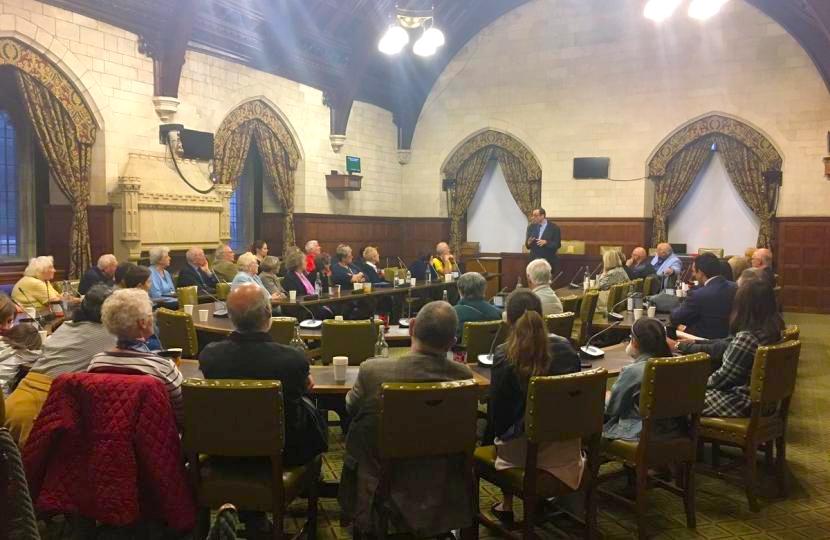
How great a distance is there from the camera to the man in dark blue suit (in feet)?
16.0

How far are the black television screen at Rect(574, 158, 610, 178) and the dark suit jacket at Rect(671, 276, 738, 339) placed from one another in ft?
28.4

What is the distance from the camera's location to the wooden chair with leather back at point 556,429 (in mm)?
2871

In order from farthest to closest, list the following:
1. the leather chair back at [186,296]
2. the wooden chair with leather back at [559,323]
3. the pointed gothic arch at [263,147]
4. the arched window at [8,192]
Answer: the pointed gothic arch at [263,147]
the arched window at [8,192]
the leather chair back at [186,296]
the wooden chair with leather back at [559,323]

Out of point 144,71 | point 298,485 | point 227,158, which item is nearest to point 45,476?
point 298,485

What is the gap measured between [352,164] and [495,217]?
11.2ft

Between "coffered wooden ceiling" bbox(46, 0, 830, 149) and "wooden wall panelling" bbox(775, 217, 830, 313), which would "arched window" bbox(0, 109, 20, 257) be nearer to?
"coffered wooden ceiling" bbox(46, 0, 830, 149)

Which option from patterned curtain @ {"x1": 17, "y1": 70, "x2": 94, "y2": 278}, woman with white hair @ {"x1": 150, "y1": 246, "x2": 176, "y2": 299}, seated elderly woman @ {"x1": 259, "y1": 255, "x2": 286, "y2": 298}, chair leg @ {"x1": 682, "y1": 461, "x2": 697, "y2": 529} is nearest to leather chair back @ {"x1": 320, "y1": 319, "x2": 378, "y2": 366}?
chair leg @ {"x1": 682, "y1": 461, "x2": 697, "y2": 529}

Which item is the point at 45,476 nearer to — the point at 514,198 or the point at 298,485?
the point at 298,485

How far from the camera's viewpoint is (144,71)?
9242 millimetres

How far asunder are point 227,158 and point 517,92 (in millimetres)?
6251

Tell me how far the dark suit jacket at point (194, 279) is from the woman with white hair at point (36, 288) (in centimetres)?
151

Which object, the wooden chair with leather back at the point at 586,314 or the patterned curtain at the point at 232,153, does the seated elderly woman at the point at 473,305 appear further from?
the patterned curtain at the point at 232,153

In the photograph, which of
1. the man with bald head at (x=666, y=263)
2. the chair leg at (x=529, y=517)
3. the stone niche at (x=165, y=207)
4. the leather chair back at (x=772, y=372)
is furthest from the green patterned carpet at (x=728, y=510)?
the stone niche at (x=165, y=207)

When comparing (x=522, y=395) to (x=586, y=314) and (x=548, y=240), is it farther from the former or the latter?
(x=548, y=240)
